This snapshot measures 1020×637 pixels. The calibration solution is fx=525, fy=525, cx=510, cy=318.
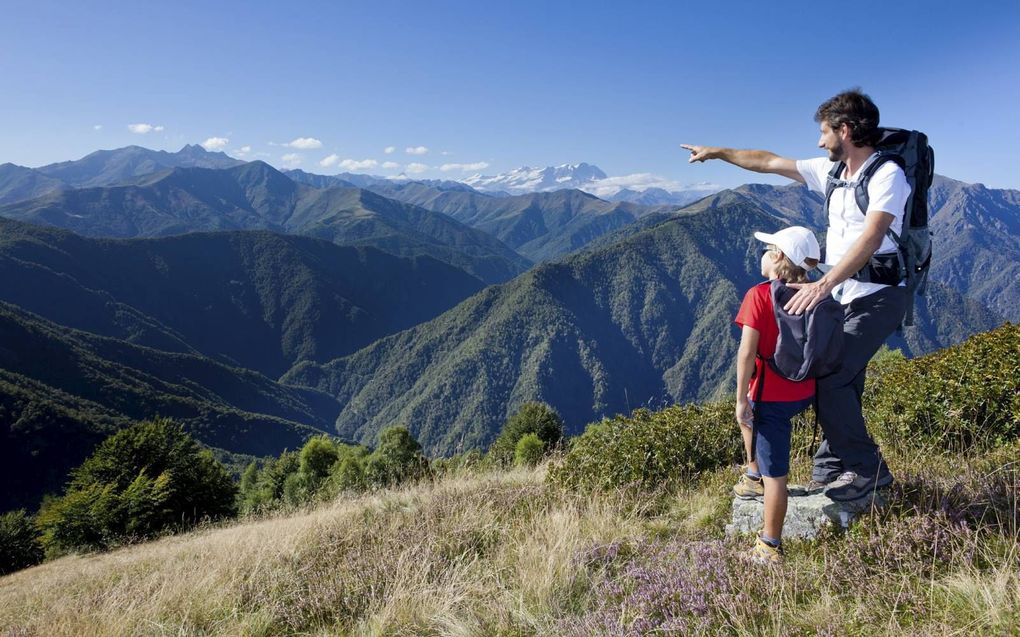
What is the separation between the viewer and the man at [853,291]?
3.33 meters

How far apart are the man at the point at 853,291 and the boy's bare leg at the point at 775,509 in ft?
1.81

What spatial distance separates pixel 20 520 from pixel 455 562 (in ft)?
162

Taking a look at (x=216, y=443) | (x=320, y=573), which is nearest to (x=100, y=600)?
(x=320, y=573)

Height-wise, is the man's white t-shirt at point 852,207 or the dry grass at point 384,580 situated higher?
the man's white t-shirt at point 852,207

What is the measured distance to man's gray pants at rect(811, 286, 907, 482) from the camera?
3.64m

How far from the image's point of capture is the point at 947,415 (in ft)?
17.7

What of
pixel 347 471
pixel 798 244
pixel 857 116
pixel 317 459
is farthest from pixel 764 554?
pixel 317 459

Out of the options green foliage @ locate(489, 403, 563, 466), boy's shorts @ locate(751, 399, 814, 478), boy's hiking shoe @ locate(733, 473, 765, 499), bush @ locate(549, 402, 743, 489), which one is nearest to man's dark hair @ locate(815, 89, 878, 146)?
boy's shorts @ locate(751, 399, 814, 478)

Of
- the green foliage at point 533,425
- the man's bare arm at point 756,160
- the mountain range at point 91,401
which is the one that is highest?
the man's bare arm at point 756,160

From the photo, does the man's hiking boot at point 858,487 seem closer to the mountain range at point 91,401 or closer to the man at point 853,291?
the man at point 853,291

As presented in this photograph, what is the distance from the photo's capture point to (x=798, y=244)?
3.57 m

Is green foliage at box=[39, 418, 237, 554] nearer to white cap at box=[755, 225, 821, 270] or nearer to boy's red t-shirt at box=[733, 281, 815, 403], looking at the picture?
boy's red t-shirt at box=[733, 281, 815, 403]

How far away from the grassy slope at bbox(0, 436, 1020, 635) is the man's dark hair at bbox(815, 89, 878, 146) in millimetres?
2474

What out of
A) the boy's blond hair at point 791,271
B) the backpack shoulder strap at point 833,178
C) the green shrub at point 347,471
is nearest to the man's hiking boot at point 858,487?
the boy's blond hair at point 791,271
